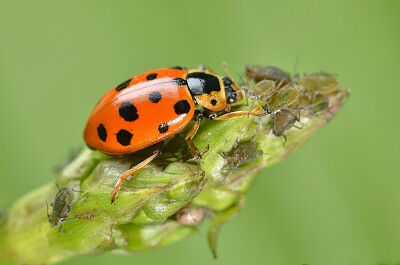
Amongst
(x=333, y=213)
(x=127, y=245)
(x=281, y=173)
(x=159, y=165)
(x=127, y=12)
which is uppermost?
(x=127, y=12)

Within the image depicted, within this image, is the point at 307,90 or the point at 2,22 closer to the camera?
the point at 307,90

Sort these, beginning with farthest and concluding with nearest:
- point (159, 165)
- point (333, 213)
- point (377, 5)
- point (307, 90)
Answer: point (377, 5) → point (333, 213) → point (307, 90) → point (159, 165)

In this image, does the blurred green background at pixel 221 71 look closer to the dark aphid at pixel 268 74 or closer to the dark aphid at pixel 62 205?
the dark aphid at pixel 268 74

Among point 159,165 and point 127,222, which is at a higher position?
point 159,165

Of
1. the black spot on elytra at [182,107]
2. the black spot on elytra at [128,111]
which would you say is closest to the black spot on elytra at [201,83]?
the black spot on elytra at [182,107]

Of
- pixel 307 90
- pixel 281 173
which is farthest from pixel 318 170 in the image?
pixel 307 90

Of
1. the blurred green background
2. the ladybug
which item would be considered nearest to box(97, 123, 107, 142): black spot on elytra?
the ladybug

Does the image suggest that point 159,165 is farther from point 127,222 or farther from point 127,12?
point 127,12
